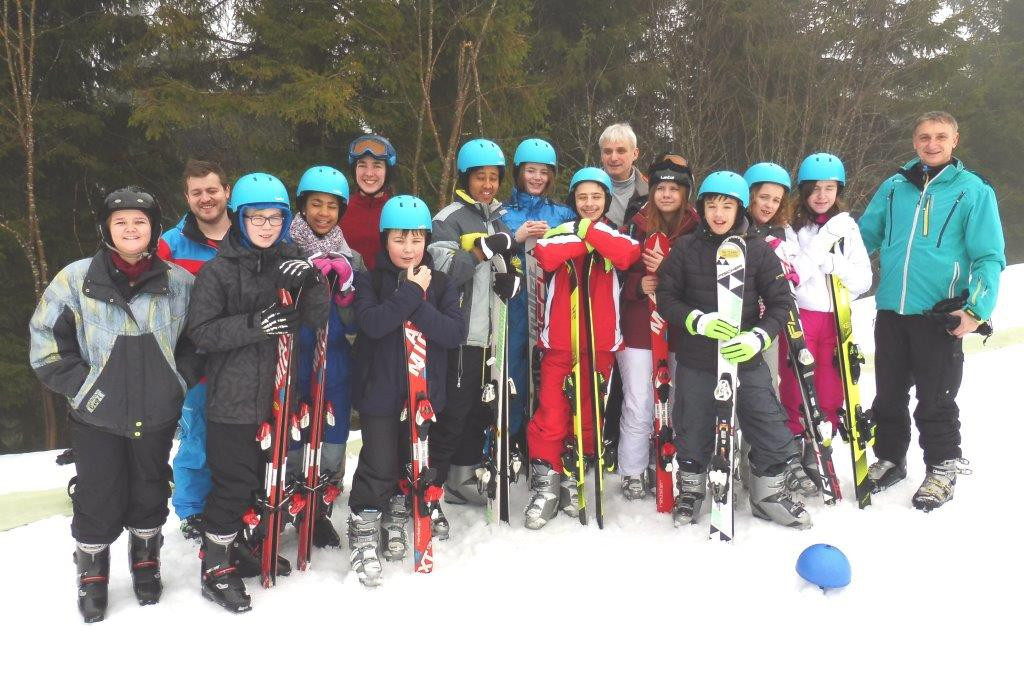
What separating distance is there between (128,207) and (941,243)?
4.20m

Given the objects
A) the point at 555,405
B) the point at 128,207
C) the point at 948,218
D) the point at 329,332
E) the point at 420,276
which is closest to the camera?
the point at 128,207

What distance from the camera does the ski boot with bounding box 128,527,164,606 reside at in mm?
2947

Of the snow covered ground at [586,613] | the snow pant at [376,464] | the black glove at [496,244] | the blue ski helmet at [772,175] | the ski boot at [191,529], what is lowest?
the snow covered ground at [586,613]

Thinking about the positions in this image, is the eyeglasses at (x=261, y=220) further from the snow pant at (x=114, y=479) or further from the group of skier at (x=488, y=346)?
the snow pant at (x=114, y=479)

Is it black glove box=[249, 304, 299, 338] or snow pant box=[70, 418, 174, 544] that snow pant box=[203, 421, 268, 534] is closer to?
snow pant box=[70, 418, 174, 544]

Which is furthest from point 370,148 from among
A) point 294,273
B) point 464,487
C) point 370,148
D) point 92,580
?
point 92,580

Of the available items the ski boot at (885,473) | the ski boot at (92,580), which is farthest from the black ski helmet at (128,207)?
the ski boot at (885,473)

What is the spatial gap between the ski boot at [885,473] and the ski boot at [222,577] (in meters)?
3.66

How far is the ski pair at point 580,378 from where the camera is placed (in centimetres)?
369

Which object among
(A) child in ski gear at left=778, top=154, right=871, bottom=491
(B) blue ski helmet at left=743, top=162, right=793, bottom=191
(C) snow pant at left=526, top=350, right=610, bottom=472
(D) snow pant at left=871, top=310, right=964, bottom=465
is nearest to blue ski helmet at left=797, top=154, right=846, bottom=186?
(A) child in ski gear at left=778, top=154, right=871, bottom=491

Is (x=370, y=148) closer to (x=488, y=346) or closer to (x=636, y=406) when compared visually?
(x=488, y=346)

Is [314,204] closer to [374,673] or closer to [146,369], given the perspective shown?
[146,369]

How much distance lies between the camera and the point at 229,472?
294cm

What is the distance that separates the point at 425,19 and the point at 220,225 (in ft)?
18.4
